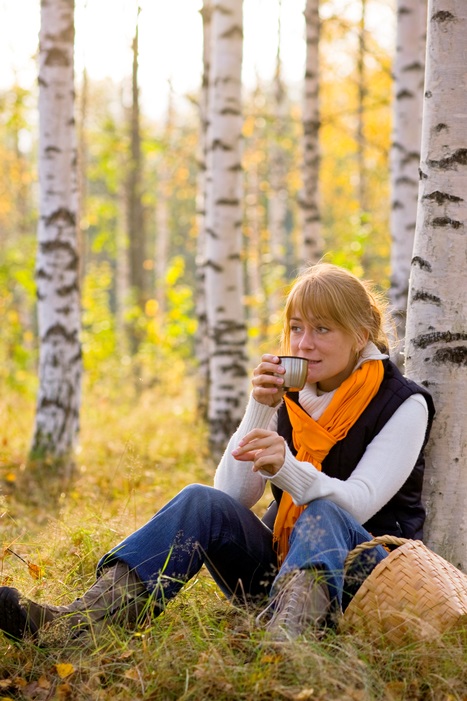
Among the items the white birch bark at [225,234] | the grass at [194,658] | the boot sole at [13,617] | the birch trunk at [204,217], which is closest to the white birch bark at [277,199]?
the birch trunk at [204,217]

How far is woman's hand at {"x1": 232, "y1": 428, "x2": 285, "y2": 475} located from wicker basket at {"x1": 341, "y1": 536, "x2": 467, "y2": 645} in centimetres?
40

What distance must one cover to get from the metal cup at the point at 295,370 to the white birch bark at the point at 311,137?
7.42 meters

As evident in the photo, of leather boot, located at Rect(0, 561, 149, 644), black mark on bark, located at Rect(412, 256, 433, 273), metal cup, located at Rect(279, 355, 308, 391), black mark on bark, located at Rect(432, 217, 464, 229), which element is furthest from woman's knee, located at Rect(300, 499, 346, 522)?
black mark on bark, located at Rect(432, 217, 464, 229)

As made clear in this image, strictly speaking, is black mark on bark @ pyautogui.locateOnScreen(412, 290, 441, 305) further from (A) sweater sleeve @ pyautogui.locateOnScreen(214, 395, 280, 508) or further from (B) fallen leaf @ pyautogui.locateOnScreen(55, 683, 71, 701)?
(B) fallen leaf @ pyautogui.locateOnScreen(55, 683, 71, 701)

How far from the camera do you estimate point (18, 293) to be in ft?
65.9

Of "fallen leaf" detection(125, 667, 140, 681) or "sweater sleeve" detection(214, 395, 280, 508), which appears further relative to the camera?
"sweater sleeve" detection(214, 395, 280, 508)

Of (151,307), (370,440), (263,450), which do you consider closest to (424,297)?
(370,440)

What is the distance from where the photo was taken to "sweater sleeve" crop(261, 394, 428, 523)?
2895mm

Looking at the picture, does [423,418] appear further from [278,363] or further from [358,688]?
[358,688]

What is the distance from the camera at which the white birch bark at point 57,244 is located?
6910 mm

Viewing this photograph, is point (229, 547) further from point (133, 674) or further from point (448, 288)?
point (448, 288)

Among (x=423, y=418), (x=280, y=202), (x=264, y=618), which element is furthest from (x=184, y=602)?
(x=280, y=202)

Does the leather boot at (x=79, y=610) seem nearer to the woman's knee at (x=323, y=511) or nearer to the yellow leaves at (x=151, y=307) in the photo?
the woman's knee at (x=323, y=511)

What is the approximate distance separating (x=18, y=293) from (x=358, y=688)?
61.1ft
